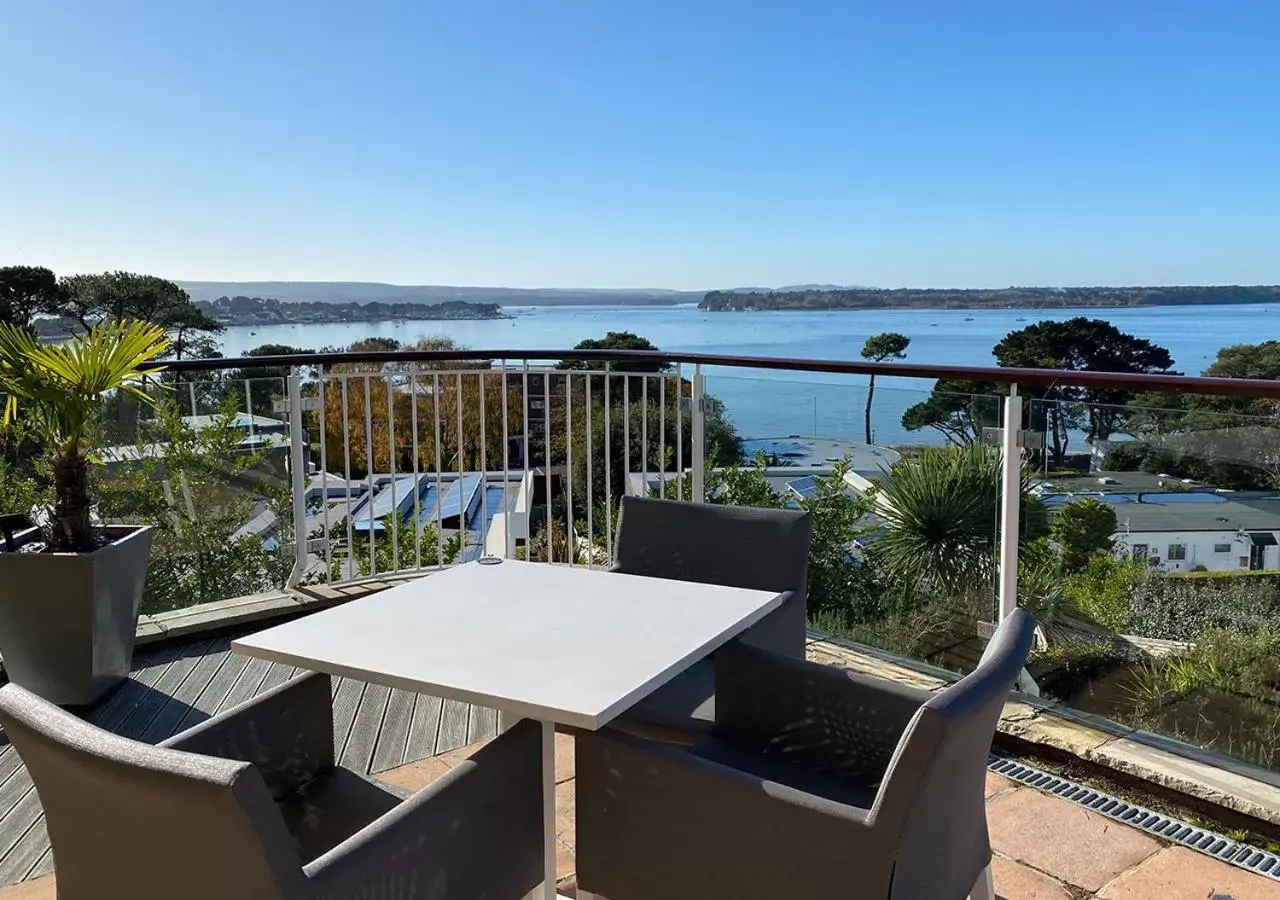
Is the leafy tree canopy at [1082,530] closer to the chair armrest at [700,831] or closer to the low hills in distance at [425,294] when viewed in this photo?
the chair armrest at [700,831]

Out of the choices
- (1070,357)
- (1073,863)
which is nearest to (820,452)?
(1073,863)

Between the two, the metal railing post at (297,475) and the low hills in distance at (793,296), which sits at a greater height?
the low hills in distance at (793,296)

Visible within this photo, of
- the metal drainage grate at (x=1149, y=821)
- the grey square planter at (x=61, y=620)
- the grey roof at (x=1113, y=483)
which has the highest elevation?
the grey roof at (x=1113, y=483)

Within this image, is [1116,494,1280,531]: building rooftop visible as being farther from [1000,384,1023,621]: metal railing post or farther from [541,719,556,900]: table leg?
[541,719,556,900]: table leg

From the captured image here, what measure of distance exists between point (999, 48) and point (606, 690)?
18.9 meters

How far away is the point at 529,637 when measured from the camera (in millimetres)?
1771

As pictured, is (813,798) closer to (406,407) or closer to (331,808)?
(331,808)

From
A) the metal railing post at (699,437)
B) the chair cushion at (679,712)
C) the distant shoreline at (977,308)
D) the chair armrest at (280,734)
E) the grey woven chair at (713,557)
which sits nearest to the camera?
the chair armrest at (280,734)

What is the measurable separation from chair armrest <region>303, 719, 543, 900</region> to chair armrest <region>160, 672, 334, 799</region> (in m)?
0.46

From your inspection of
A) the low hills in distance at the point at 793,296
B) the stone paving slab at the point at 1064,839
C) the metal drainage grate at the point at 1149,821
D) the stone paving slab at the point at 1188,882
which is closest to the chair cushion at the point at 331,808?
the metal drainage grate at the point at 1149,821

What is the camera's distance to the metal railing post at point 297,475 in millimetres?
4094

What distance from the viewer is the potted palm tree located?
3.01m

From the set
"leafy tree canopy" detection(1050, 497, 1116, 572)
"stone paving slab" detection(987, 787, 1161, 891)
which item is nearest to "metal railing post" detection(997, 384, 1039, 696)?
"leafy tree canopy" detection(1050, 497, 1116, 572)

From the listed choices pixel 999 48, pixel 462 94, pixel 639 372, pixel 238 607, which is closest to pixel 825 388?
pixel 639 372
